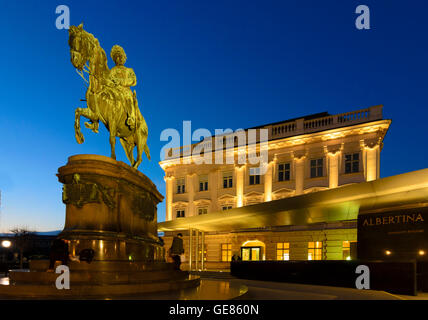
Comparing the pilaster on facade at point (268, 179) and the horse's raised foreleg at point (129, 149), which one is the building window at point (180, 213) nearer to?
the pilaster on facade at point (268, 179)

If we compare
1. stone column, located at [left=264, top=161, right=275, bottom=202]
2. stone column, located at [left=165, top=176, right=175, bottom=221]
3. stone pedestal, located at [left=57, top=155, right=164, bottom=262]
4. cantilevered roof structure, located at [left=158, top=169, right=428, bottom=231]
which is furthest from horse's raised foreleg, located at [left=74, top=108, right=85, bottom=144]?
stone column, located at [left=165, top=176, right=175, bottom=221]

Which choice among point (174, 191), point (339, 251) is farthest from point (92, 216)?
point (174, 191)

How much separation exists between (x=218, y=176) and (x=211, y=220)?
16.2 m

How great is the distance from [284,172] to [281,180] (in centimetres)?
76

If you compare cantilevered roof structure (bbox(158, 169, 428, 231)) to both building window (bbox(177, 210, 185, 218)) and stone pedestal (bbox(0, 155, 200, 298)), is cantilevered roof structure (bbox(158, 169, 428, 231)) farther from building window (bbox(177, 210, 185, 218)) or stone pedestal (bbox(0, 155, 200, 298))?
building window (bbox(177, 210, 185, 218))

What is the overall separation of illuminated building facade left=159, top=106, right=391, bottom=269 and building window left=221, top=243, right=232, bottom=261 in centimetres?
9

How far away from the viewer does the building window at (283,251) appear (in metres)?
32.2

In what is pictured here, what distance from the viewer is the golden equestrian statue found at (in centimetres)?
948

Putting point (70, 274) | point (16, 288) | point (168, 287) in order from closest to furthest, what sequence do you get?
point (16, 288), point (70, 274), point (168, 287)

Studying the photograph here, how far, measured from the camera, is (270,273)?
16.8 meters

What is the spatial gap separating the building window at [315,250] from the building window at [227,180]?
9.75 metres

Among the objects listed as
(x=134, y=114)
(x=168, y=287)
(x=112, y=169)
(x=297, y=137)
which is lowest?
(x=168, y=287)

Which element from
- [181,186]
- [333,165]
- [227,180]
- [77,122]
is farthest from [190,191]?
[77,122]

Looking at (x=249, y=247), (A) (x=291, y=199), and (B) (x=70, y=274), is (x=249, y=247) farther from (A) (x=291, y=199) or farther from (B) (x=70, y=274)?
(B) (x=70, y=274)
